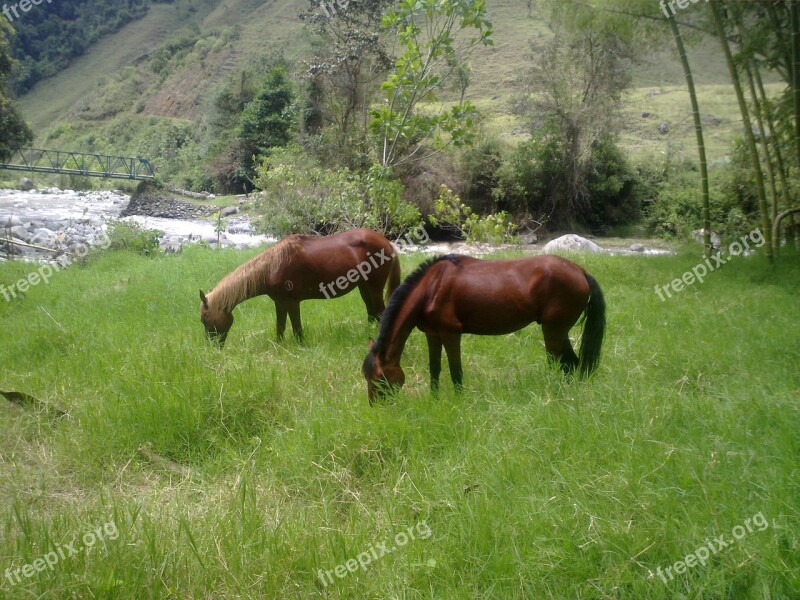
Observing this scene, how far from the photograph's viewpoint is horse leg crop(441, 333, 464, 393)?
14.3ft

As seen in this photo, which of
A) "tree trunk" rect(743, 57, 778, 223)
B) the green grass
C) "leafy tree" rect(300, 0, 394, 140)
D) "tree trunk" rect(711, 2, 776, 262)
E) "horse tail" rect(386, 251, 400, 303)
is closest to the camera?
the green grass

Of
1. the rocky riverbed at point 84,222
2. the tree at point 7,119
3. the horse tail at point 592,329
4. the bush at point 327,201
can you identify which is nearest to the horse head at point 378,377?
the horse tail at point 592,329

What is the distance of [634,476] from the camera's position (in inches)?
114

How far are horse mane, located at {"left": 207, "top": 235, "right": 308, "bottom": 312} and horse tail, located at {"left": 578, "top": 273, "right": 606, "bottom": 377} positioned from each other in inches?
116

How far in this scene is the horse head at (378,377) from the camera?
416cm

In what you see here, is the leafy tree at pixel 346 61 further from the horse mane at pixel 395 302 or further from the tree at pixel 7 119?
the horse mane at pixel 395 302

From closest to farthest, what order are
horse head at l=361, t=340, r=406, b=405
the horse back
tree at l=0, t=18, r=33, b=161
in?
horse head at l=361, t=340, r=406, b=405 → the horse back → tree at l=0, t=18, r=33, b=161

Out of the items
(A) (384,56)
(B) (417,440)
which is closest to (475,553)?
(B) (417,440)

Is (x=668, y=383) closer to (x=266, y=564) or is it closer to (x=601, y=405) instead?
(x=601, y=405)

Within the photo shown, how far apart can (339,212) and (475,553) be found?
1155cm

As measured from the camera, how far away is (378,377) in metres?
4.17

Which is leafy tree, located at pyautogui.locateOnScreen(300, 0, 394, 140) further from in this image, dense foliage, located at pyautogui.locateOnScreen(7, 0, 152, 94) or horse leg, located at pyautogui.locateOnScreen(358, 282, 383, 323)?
dense foliage, located at pyautogui.locateOnScreen(7, 0, 152, 94)

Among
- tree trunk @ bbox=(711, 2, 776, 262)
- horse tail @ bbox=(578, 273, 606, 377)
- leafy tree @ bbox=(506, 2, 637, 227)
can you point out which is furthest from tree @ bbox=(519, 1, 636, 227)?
horse tail @ bbox=(578, 273, 606, 377)

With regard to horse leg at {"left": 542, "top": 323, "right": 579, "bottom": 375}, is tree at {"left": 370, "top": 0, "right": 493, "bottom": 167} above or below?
above
